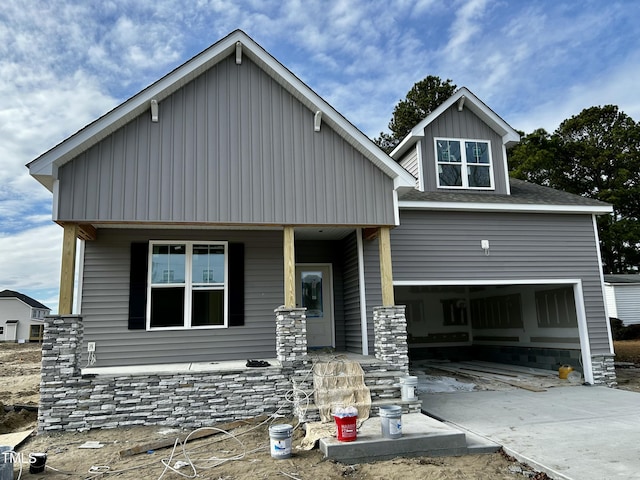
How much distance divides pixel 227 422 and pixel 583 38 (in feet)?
44.9

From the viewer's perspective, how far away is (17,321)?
35.0 m

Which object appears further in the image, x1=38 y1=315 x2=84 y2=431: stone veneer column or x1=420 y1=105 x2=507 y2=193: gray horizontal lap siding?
x1=420 y1=105 x2=507 y2=193: gray horizontal lap siding

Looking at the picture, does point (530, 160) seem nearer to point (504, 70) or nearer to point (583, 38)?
point (504, 70)

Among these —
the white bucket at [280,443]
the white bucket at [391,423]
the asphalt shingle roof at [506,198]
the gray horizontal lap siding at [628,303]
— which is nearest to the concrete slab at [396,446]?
the white bucket at [391,423]

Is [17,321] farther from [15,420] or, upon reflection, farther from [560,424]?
[560,424]

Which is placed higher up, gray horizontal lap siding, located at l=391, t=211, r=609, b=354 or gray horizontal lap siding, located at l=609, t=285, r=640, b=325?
gray horizontal lap siding, located at l=391, t=211, r=609, b=354

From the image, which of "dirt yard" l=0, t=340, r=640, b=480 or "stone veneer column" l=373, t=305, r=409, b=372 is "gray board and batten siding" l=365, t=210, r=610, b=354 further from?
"dirt yard" l=0, t=340, r=640, b=480

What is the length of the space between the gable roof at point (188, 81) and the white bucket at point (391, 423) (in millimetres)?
4197

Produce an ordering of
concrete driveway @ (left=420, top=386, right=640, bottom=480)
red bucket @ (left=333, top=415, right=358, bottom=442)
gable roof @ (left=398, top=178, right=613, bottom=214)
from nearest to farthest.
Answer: concrete driveway @ (left=420, top=386, right=640, bottom=480)
red bucket @ (left=333, top=415, right=358, bottom=442)
gable roof @ (left=398, top=178, right=613, bottom=214)

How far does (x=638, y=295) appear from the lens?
25438 mm

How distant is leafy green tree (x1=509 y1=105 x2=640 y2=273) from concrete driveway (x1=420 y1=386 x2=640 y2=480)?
20.9 meters

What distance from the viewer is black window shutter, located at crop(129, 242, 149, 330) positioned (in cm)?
880

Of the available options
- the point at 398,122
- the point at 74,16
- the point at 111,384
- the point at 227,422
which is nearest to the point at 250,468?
the point at 227,422

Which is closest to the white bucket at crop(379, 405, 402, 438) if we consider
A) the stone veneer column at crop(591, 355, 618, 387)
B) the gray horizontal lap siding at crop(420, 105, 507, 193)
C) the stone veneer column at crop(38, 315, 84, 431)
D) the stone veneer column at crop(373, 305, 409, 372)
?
the stone veneer column at crop(373, 305, 409, 372)
